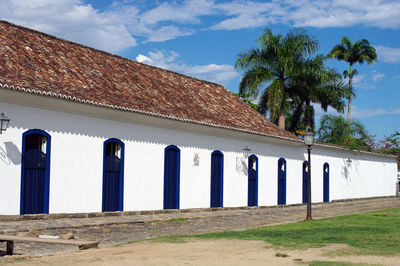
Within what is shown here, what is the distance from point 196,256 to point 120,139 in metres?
8.49

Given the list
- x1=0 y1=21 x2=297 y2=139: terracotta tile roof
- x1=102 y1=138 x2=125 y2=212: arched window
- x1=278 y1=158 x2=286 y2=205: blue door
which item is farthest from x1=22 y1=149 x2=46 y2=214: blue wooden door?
x1=278 y1=158 x2=286 y2=205: blue door

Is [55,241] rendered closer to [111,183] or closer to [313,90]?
[111,183]

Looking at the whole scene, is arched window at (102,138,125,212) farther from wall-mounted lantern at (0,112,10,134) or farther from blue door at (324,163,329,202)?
blue door at (324,163,329,202)

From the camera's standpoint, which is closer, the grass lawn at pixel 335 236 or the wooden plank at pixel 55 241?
the wooden plank at pixel 55 241

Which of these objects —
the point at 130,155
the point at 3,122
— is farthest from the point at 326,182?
the point at 3,122

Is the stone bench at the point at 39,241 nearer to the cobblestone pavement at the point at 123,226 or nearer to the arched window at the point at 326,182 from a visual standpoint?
the cobblestone pavement at the point at 123,226

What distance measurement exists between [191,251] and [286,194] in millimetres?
16416

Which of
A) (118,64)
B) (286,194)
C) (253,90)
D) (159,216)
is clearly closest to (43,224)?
(159,216)

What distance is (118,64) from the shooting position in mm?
19734

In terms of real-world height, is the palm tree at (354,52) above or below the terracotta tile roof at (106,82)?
above

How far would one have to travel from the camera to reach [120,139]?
53.7 ft

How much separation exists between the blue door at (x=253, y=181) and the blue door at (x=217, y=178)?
212cm

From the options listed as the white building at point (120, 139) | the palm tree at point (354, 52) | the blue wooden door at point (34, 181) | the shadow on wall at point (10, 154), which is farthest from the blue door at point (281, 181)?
the palm tree at point (354, 52)

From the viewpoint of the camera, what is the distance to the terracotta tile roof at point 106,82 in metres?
14.6
